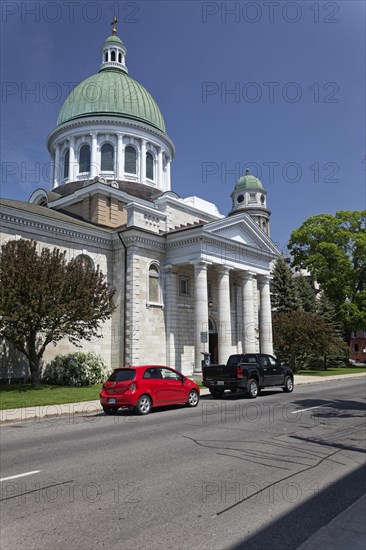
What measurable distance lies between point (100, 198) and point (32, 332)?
609 inches

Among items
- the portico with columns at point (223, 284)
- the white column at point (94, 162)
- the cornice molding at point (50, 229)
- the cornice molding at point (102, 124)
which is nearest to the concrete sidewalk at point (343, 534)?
the cornice molding at point (50, 229)

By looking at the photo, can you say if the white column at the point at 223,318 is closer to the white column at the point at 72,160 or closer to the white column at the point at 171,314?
the white column at the point at 171,314

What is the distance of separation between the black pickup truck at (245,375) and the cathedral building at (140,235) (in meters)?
7.55

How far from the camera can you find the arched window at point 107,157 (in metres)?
38.7

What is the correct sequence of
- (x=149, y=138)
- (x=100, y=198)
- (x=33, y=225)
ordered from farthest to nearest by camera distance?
(x=149, y=138), (x=100, y=198), (x=33, y=225)

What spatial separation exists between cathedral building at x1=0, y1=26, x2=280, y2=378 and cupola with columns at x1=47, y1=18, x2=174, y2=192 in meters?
0.10

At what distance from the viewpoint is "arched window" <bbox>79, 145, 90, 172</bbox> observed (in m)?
39.0

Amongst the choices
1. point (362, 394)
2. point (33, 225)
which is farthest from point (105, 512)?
point (33, 225)

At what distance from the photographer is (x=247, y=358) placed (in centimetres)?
2038

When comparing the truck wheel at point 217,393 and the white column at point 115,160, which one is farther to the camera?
the white column at point 115,160

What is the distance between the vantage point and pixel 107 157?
39.0 m

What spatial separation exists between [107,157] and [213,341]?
1797 centimetres

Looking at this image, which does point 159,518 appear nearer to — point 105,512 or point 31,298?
point 105,512

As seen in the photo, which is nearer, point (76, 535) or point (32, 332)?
point (76, 535)
